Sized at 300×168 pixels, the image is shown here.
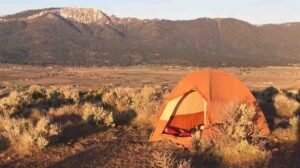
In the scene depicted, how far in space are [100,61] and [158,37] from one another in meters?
59.1

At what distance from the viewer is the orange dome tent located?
43.8 ft

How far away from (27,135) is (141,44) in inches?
6426

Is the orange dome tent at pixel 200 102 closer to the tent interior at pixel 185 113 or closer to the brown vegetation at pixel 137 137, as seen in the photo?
the tent interior at pixel 185 113

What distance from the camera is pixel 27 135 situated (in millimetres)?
11836

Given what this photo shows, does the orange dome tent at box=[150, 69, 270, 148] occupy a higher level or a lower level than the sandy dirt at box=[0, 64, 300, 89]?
higher

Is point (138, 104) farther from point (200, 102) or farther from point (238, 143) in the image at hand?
point (238, 143)

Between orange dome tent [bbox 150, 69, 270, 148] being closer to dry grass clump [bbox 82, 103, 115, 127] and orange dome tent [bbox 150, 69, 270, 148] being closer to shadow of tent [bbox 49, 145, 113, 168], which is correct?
dry grass clump [bbox 82, 103, 115, 127]

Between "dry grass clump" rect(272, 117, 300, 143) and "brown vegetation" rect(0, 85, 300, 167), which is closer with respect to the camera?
"brown vegetation" rect(0, 85, 300, 167)

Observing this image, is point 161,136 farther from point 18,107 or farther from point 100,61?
point 100,61

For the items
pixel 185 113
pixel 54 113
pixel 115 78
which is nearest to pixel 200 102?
pixel 185 113

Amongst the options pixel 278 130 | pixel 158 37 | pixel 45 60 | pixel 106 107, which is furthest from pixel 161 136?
pixel 158 37

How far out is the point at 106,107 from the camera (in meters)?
18.7

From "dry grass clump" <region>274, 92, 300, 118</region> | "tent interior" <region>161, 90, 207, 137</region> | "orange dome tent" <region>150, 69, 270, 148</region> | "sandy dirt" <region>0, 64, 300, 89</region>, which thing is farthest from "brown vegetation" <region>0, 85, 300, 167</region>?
"sandy dirt" <region>0, 64, 300, 89</region>

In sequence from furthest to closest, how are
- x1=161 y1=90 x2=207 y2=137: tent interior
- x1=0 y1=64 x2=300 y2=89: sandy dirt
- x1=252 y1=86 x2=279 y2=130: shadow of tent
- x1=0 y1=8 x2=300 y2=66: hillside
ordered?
1. x1=0 y1=8 x2=300 y2=66: hillside
2. x1=0 y1=64 x2=300 y2=89: sandy dirt
3. x1=252 y1=86 x2=279 y2=130: shadow of tent
4. x1=161 y1=90 x2=207 y2=137: tent interior
